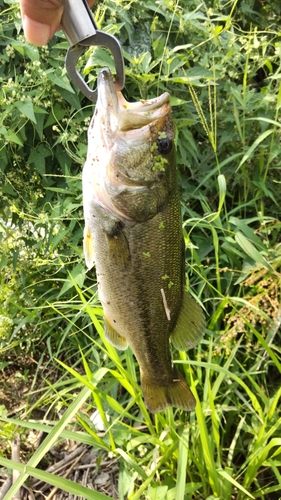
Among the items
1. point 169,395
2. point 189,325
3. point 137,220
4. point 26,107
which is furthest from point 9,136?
point 169,395

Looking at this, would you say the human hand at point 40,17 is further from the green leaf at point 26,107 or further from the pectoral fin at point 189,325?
the pectoral fin at point 189,325

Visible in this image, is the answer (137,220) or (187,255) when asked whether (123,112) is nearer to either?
(137,220)

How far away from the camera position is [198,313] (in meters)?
1.49

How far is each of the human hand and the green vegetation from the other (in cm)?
40

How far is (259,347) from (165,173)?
1238 millimetres

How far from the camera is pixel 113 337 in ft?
5.07

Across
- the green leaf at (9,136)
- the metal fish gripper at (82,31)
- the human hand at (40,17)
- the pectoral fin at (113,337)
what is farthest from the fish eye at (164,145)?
the green leaf at (9,136)

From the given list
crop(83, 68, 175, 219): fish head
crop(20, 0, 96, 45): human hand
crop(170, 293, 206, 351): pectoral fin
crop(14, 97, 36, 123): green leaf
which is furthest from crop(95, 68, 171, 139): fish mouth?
crop(14, 97, 36, 123): green leaf

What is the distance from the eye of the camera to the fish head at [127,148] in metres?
1.27

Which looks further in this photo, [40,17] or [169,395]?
[169,395]

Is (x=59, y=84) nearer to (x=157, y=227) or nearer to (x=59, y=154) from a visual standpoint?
(x=59, y=154)

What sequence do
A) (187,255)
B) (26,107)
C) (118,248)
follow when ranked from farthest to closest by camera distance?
(187,255) < (26,107) < (118,248)

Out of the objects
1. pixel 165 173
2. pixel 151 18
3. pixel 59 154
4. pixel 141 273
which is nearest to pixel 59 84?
pixel 59 154

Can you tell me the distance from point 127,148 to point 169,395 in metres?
0.92
